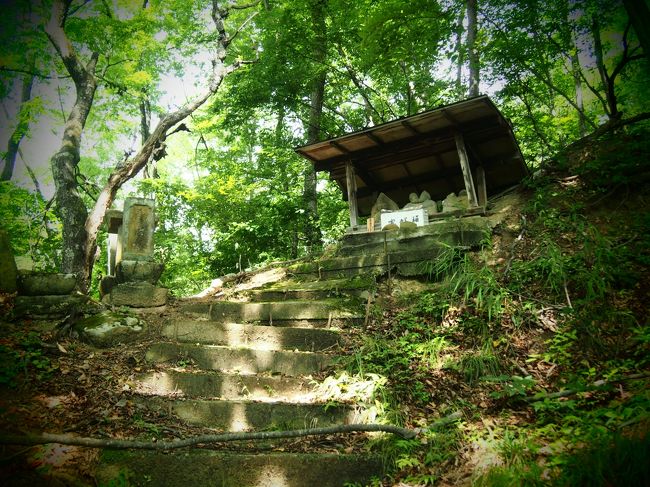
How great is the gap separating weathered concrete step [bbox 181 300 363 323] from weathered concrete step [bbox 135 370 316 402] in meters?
1.40

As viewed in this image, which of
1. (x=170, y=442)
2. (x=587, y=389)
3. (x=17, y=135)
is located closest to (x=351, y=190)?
(x=587, y=389)

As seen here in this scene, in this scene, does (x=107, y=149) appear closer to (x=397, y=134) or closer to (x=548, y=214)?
(x=397, y=134)

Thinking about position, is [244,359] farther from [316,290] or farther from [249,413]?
[316,290]

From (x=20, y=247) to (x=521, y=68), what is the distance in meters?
17.1

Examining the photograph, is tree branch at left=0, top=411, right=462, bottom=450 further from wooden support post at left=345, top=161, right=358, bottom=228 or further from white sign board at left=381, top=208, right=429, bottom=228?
wooden support post at left=345, top=161, right=358, bottom=228

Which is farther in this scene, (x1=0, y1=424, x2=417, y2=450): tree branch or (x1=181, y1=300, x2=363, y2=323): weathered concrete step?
(x1=181, y1=300, x2=363, y2=323): weathered concrete step

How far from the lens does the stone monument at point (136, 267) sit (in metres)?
5.49

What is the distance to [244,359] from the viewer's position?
171 inches

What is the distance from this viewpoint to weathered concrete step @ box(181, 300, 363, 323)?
17.3 feet

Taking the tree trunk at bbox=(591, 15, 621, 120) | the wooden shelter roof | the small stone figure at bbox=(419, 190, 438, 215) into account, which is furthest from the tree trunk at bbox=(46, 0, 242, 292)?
the tree trunk at bbox=(591, 15, 621, 120)

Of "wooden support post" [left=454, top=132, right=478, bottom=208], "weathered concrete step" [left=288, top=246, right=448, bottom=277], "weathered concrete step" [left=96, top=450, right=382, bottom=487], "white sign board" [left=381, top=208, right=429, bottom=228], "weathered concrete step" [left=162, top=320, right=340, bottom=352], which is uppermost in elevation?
"wooden support post" [left=454, top=132, right=478, bottom=208]

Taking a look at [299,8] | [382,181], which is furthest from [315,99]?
[382,181]

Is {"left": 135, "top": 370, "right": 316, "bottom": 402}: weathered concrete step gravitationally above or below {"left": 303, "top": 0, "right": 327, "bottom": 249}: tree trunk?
below

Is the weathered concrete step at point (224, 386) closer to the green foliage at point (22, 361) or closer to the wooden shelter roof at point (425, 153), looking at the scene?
the green foliage at point (22, 361)
